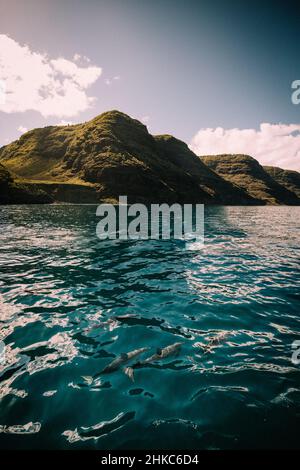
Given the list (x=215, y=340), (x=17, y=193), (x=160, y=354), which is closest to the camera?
(x=160, y=354)

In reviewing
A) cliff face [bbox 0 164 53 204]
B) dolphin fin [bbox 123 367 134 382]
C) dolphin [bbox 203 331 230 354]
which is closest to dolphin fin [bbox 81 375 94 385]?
dolphin fin [bbox 123 367 134 382]

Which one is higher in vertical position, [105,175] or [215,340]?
[105,175]

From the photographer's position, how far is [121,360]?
8391 mm

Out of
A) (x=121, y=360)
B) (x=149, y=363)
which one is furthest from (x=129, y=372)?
(x=149, y=363)

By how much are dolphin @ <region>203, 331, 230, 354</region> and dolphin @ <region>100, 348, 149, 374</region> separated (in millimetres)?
2118

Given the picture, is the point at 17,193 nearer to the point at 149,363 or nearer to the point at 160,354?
the point at 160,354

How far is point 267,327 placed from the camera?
420 inches

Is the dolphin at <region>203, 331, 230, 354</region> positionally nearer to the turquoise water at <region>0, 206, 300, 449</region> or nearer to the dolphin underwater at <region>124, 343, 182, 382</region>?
the turquoise water at <region>0, 206, 300, 449</region>

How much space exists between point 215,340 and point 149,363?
277 centimetres

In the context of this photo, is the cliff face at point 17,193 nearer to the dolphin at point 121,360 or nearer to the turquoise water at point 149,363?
the turquoise water at point 149,363

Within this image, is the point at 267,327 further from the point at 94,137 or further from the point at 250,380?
the point at 94,137

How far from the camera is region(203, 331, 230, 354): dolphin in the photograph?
9.17 m

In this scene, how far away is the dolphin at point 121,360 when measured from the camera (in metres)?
7.99

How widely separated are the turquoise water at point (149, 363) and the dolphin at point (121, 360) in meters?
0.21
